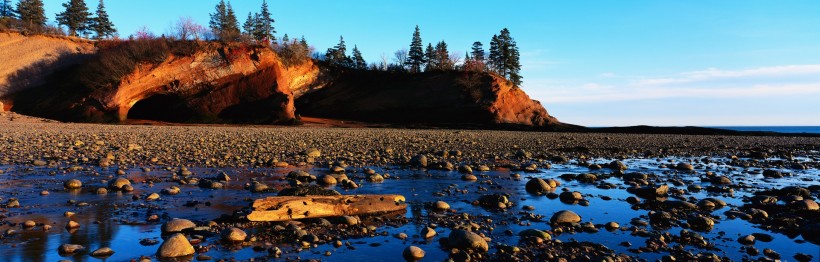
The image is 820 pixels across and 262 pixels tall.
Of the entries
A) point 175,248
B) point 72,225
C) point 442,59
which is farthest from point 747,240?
point 442,59

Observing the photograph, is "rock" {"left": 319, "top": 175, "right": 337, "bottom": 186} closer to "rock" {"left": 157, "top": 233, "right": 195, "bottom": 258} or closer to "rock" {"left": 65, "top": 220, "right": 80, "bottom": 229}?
"rock" {"left": 65, "top": 220, "right": 80, "bottom": 229}

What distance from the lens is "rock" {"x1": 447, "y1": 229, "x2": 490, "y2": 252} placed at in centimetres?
489

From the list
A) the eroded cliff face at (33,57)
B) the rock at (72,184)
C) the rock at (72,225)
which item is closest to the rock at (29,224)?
the rock at (72,225)

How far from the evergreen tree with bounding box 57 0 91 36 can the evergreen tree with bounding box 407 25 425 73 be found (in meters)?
44.5

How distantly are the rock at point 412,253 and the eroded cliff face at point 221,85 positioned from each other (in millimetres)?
37692

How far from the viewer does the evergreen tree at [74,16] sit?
6475 cm

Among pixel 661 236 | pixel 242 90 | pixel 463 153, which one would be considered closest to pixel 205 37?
pixel 242 90

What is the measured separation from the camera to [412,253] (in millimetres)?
4664

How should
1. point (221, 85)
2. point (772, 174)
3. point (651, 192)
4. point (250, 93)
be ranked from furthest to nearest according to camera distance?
point (250, 93) → point (221, 85) → point (772, 174) → point (651, 192)

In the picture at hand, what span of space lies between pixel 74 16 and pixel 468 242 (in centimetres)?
7712

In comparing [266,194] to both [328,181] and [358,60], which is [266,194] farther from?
[358,60]

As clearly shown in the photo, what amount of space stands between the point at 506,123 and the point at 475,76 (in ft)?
22.3

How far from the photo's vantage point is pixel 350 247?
4.95 metres

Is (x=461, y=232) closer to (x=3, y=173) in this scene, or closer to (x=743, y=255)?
(x=743, y=255)
